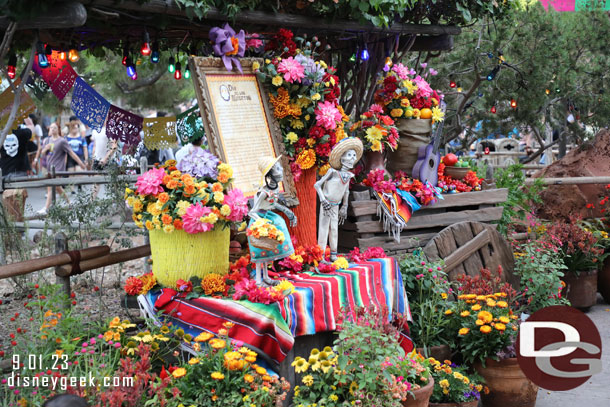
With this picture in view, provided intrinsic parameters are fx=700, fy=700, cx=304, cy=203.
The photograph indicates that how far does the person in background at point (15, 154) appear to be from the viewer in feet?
33.9

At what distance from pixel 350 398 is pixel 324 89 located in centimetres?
253

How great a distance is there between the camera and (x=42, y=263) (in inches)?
184

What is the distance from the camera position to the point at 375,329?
13.1 ft

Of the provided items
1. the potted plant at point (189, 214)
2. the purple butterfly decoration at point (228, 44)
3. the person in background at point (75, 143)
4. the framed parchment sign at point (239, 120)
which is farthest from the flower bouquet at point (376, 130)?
the person in background at point (75, 143)

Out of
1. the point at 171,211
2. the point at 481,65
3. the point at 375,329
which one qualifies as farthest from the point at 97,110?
the point at 481,65

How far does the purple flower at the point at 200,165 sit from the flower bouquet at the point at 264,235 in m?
0.50

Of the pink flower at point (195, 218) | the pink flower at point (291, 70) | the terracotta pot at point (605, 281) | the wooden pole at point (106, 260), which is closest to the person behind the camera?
the pink flower at point (195, 218)

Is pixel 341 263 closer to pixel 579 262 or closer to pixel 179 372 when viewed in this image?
→ pixel 179 372

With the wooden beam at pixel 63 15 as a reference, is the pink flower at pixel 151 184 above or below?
below

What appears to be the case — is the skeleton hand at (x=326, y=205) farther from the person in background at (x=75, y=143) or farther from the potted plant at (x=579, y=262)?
the person in background at (x=75, y=143)

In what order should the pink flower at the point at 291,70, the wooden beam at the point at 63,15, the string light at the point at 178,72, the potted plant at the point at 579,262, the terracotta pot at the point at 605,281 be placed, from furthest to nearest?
the terracotta pot at the point at 605,281
the potted plant at the point at 579,262
the string light at the point at 178,72
the pink flower at the point at 291,70
the wooden beam at the point at 63,15

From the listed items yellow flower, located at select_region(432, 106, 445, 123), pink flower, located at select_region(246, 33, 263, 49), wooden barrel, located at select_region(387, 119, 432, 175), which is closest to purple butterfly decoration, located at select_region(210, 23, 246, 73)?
pink flower, located at select_region(246, 33, 263, 49)

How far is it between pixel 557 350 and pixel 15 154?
842 cm

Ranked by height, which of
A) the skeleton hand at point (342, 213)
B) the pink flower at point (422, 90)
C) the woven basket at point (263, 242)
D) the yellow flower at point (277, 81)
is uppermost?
the pink flower at point (422, 90)
